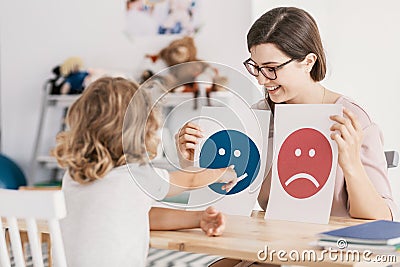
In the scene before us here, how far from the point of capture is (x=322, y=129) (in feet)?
4.75

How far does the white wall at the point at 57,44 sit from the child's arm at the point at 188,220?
2.61m

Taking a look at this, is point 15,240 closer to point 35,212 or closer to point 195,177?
point 35,212

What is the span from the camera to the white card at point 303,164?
4.73 feet

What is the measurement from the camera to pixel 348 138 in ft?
4.57

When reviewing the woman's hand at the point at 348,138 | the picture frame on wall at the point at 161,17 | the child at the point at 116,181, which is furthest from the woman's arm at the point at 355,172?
the picture frame on wall at the point at 161,17

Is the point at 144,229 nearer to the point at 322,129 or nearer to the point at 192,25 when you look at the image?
the point at 322,129

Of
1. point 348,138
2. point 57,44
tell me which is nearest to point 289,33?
point 348,138

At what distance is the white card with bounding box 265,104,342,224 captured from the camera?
1440 millimetres

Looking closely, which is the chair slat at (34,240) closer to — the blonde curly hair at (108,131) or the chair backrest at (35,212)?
the chair backrest at (35,212)

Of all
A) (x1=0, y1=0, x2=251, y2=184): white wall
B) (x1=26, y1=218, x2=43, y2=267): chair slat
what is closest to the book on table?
(x1=26, y1=218, x2=43, y2=267): chair slat

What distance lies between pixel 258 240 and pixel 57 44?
351 centimetres

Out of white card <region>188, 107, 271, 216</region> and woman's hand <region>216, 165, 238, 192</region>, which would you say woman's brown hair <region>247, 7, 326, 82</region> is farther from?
Answer: woman's hand <region>216, 165, 238, 192</region>

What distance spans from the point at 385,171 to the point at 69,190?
26.4 inches

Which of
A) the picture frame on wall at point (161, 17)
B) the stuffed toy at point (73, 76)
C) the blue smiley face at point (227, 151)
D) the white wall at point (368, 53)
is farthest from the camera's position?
the stuffed toy at point (73, 76)
